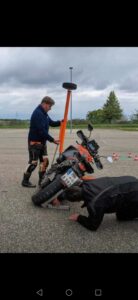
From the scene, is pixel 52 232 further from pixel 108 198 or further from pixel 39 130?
pixel 39 130

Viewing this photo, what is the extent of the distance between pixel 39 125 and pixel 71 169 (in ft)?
5.39

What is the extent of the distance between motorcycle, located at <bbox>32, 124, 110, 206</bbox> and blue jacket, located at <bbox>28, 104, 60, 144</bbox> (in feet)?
3.38

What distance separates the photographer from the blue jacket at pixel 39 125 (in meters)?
6.20

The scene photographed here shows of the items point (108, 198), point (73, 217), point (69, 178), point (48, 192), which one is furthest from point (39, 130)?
point (108, 198)

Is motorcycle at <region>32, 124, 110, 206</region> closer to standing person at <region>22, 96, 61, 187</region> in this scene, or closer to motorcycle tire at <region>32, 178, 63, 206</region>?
motorcycle tire at <region>32, 178, 63, 206</region>

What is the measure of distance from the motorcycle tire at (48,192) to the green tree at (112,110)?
6007 centimetres

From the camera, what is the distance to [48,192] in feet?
16.4

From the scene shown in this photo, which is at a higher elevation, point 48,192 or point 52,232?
point 48,192

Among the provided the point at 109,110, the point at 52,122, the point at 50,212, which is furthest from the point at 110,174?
the point at 109,110

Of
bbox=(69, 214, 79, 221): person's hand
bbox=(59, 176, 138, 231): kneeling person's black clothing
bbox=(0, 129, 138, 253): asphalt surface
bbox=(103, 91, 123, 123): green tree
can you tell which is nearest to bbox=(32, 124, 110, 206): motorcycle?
bbox=(0, 129, 138, 253): asphalt surface

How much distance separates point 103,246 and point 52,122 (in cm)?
343

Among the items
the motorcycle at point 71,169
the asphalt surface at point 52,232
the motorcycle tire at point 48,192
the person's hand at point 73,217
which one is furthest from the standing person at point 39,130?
the person's hand at point 73,217
